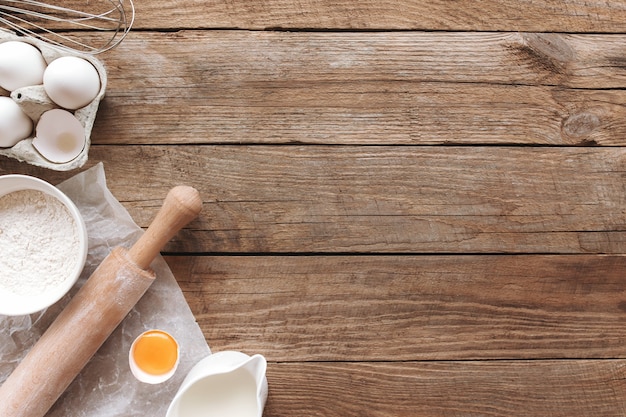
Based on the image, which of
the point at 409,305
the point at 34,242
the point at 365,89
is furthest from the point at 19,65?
the point at 409,305

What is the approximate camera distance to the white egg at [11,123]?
74 centimetres

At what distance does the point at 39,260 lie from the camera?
788mm

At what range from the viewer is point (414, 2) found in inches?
33.9

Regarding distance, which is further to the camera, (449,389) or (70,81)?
(449,389)

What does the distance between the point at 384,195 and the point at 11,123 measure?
0.53 m

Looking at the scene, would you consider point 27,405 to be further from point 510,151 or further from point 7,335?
point 510,151

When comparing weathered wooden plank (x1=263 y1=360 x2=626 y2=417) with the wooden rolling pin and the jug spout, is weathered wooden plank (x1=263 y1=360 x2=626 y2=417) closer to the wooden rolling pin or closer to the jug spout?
the jug spout

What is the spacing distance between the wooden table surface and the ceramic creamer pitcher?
0.20 feet

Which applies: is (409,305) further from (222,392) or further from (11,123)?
(11,123)

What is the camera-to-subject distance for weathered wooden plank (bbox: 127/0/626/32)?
85cm

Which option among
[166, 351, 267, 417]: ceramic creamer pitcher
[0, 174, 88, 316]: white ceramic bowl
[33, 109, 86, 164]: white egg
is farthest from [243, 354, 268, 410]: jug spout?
[33, 109, 86, 164]: white egg

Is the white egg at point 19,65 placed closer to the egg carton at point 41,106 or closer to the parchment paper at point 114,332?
the egg carton at point 41,106

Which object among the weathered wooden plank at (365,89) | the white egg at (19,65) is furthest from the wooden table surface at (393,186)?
the white egg at (19,65)

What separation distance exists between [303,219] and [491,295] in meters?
0.31
